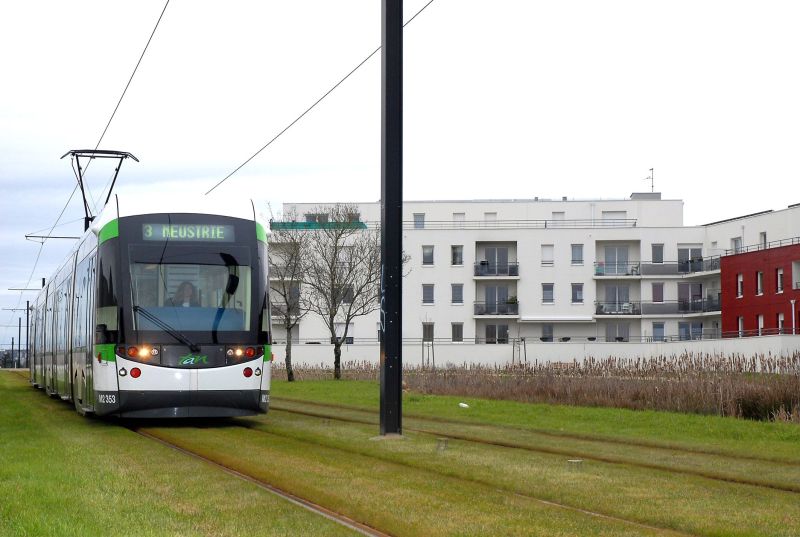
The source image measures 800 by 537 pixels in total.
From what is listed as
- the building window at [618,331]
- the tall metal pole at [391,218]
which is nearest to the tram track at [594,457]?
the tall metal pole at [391,218]

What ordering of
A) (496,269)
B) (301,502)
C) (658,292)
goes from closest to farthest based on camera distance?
(301,502) < (496,269) < (658,292)

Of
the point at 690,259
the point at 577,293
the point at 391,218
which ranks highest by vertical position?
the point at 690,259

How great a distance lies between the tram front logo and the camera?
60.9 feet

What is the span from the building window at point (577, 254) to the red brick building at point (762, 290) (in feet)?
34.0

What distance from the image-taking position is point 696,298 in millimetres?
82875

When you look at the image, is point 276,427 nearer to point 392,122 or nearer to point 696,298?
point 392,122

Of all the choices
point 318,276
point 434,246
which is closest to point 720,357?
point 318,276

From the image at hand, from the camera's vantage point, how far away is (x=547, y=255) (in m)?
83.2

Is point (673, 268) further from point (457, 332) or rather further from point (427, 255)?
point (427, 255)

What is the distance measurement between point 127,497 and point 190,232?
9812mm

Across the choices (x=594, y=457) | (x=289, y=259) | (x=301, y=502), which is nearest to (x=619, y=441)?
(x=594, y=457)

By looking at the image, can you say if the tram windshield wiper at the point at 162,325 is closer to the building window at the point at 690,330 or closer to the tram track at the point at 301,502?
the tram track at the point at 301,502

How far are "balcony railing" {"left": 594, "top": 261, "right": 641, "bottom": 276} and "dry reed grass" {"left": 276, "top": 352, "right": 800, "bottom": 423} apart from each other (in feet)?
159

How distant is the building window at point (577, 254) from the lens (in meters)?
83.1
